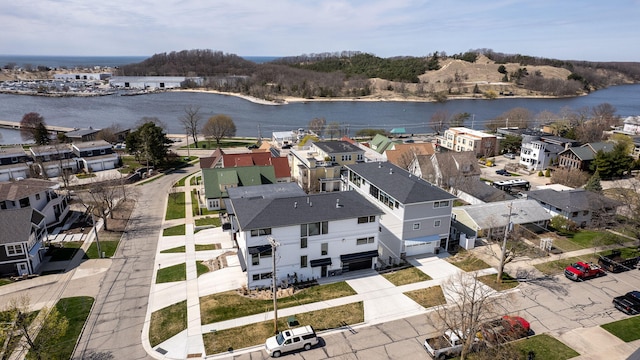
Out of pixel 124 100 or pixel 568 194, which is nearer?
pixel 568 194

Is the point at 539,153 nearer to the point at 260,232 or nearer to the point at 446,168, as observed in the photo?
the point at 446,168

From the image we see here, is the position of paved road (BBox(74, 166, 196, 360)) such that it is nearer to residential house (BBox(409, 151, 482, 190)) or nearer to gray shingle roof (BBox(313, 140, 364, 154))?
gray shingle roof (BBox(313, 140, 364, 154))

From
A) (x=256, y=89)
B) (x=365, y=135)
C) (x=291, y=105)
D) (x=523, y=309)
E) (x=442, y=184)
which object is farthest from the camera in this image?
(x=256, y=89)

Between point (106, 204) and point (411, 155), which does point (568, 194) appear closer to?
point (411, 155)

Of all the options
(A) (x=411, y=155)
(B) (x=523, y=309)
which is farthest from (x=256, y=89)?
(B) (x=523, y=309)

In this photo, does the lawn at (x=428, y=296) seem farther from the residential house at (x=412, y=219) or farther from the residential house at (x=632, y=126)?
the residential house at (x=632, y=126)

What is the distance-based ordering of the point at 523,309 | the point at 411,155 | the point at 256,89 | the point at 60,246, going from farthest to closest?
the point at 256,89, the point at 411,155, the point at 60,246, the point at 523,309
